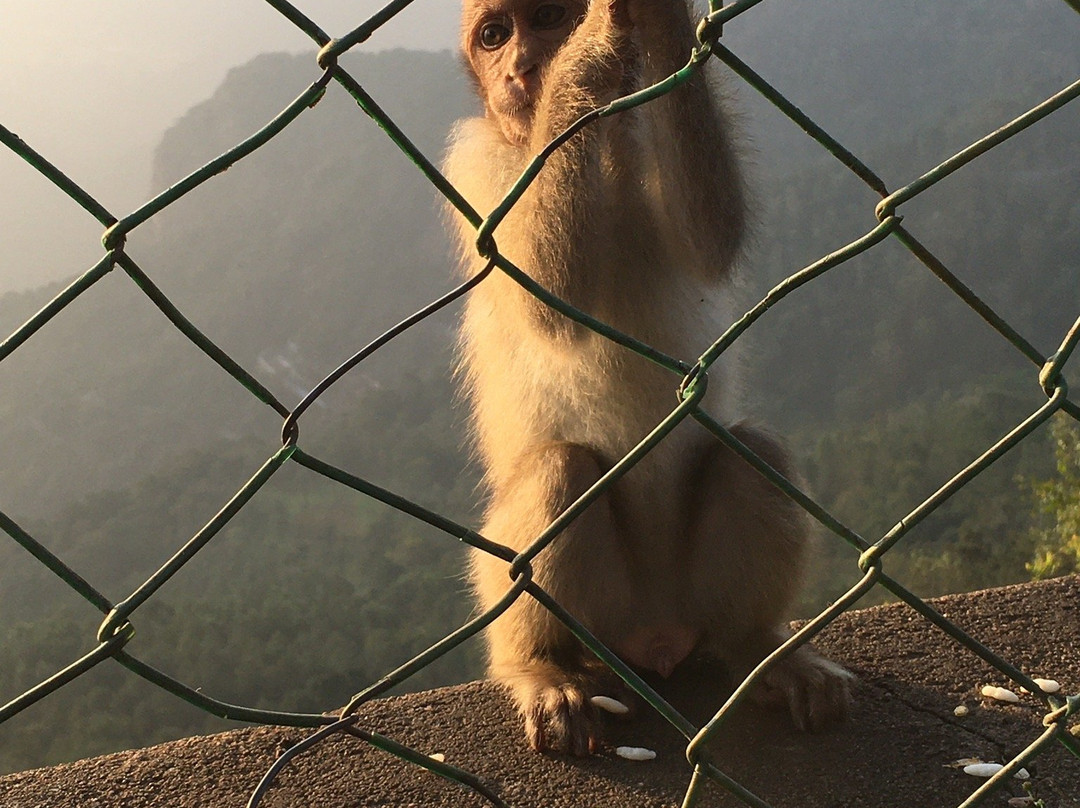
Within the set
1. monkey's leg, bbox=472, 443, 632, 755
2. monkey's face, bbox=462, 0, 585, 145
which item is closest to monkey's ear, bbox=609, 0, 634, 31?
monkey's face, bbox=462, 0, 585, 145

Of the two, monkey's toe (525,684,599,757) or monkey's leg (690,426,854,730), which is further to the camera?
monkey's leg (690,426,854,730)

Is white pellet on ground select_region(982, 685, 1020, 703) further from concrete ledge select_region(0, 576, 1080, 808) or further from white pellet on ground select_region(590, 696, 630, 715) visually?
white pellet on ground select_region(590, 696, 630, 715)

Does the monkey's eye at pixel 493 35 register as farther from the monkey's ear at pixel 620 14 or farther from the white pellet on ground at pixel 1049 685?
the white pellet on ground at pixel 1049 685

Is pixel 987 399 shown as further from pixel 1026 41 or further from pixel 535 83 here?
pixel 535 83

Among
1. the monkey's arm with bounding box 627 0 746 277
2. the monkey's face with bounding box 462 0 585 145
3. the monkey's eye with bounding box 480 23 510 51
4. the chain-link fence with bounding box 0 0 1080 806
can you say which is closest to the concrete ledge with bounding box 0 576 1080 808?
the chain-link fence with bounding box 0 0 1080 806

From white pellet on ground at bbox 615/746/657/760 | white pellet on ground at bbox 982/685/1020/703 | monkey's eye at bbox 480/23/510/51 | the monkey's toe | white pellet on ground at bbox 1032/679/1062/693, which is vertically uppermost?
monkey's eye at bbox 480/23/510/51

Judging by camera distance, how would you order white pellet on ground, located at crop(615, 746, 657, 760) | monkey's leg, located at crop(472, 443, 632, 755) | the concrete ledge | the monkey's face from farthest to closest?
the monkey's face < monkey's leg, located at crop(472, 443, 632, 755) < white pellet on ground, located at crop(615, 746, 657, 760) < the concrete ledge

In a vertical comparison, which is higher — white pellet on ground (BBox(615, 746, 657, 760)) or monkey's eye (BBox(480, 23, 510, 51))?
monkey's eye (BBox(480, 23, 510, 51))

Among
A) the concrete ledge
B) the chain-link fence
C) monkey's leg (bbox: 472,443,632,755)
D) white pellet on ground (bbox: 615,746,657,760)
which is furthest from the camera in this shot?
monkey's leg (bbox: 472,443,632,755)
